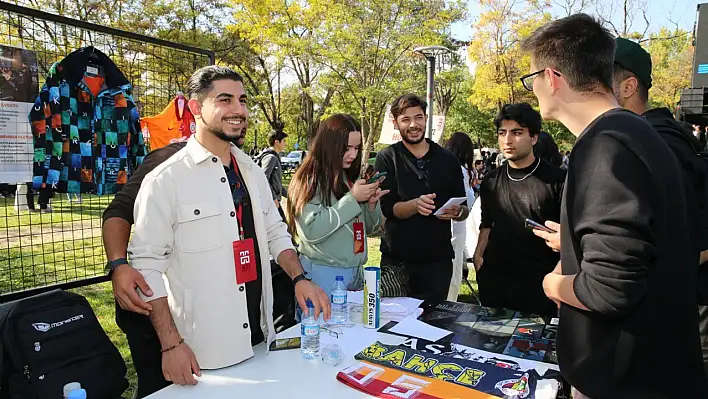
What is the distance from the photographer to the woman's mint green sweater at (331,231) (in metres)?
2.46

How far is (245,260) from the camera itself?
181cm

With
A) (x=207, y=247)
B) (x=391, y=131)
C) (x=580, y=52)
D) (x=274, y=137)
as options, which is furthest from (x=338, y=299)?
(x=391, y=131)

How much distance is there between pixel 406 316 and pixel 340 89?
38.0ft

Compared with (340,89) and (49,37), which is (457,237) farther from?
(340,89)

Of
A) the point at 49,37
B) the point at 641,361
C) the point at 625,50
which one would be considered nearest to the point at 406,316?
the point at 641,361

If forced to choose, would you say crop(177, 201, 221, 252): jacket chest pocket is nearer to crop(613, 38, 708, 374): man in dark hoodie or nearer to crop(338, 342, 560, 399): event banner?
crop(338, 342, 560, 399): event banner

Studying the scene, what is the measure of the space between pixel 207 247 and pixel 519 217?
1.76 meters

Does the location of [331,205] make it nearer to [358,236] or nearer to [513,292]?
[358,236]

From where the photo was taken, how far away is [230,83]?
1.89 m

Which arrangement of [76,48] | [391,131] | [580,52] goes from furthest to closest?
[391,131]
[76,48]
[580,52]

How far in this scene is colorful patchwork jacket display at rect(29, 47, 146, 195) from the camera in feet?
9.20

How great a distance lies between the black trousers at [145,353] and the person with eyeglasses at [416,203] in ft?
5.18

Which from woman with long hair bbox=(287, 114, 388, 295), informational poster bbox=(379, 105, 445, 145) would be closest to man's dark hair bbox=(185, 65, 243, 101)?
woman with long hair bbox=(287, 114, 388, 295)

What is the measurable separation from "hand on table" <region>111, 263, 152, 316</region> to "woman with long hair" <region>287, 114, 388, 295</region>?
40.9 inches
